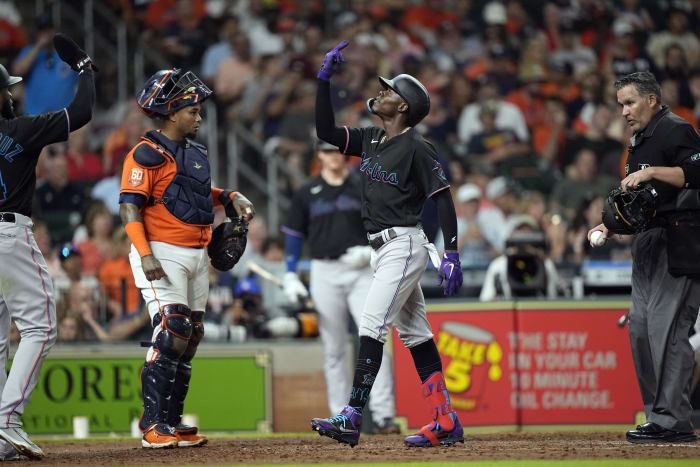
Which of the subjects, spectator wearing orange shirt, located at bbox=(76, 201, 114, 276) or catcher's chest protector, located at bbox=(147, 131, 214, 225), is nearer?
catcher's chest protector, located at bbox=(147, 131, 214, 225)

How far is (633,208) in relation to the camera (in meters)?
6.15

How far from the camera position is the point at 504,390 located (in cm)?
866

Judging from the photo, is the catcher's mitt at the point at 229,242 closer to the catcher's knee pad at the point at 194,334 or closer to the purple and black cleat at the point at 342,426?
the catcher's knee pad at the point at 194,334

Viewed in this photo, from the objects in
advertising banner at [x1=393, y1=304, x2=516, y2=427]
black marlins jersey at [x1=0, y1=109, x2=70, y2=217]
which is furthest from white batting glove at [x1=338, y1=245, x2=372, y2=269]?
black marlins jersey at [x1=0, y1=109, x2=70, y2=217]

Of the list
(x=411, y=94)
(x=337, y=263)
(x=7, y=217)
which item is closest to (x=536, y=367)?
(x=337, y=263)

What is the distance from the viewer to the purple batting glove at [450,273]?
5955 mm

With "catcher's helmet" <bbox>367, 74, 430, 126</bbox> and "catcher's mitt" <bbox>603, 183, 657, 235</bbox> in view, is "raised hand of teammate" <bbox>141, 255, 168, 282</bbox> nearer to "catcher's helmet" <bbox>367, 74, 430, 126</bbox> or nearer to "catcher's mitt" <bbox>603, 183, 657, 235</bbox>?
"catcher's helmet" <bbox>367, 74, 430, 126</bbox>

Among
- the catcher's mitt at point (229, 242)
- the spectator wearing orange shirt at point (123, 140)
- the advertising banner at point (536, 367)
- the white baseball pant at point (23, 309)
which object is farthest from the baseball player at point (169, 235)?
the spectator wearing orange shirt at point (123, 140)

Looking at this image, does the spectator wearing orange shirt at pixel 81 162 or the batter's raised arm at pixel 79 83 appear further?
the spectator wearing orange shirt at pixel 81 162

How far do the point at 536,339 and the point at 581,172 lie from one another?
209 inches

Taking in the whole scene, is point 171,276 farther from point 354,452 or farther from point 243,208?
point 354,452

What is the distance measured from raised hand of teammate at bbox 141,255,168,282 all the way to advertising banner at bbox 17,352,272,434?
318cm

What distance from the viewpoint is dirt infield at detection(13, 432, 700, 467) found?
5.52 m

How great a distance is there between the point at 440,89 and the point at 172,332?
9094 mm
